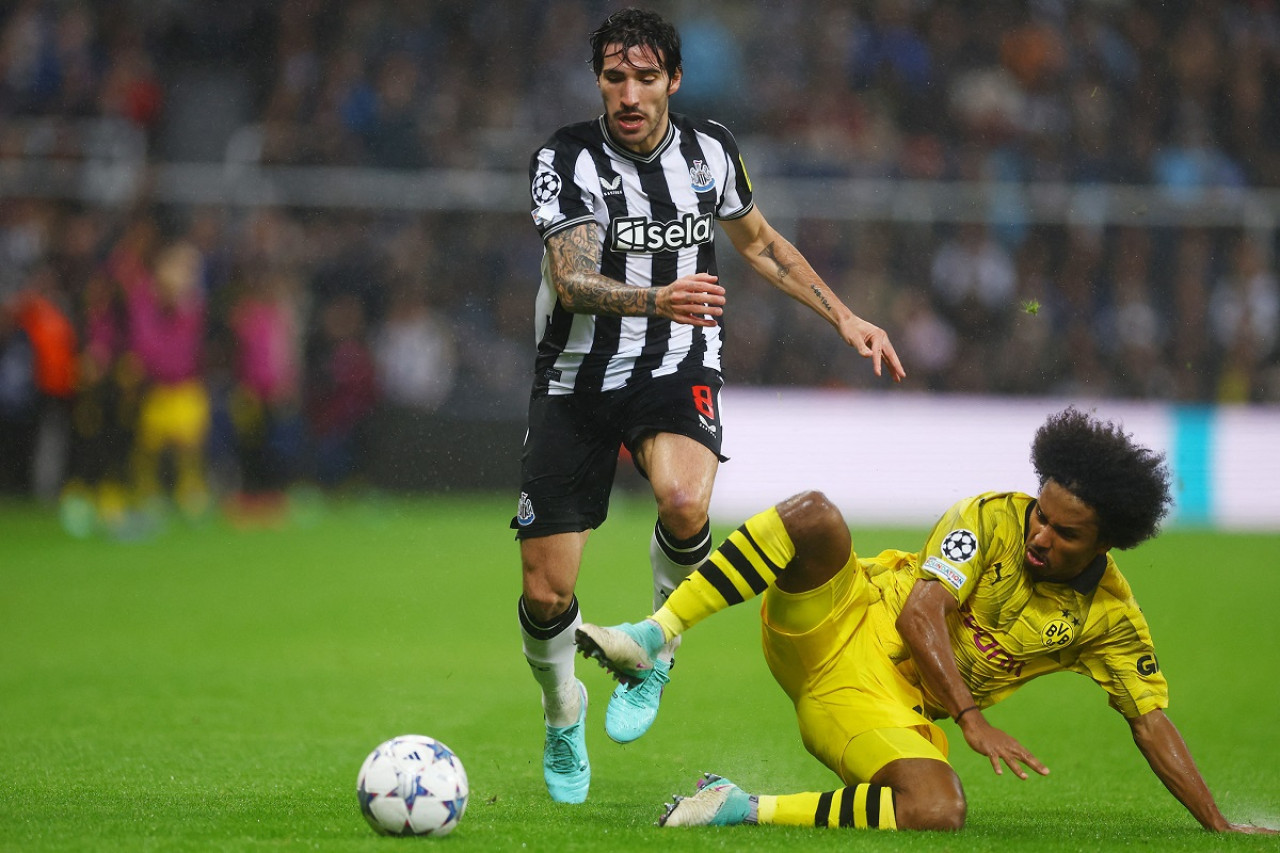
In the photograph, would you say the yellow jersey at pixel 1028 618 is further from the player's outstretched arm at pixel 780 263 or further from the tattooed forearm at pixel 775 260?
the tattooed forearm at pixel 775 260

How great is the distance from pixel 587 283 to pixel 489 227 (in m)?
11.0

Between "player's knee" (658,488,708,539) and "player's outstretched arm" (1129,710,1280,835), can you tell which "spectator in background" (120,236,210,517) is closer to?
"player's knee" (658,488,708,539)

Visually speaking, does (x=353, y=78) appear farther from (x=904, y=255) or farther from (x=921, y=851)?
(x=921, y=851)

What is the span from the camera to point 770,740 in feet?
21.4

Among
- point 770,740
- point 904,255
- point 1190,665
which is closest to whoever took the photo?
point 770,740

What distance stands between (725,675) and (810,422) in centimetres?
711

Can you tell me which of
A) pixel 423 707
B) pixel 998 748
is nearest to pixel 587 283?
pixel 998 748

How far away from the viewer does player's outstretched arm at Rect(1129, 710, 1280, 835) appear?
4672 mm

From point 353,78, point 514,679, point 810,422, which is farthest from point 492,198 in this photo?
point 514,679

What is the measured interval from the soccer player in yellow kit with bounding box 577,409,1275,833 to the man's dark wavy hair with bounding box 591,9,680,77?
1705 mm

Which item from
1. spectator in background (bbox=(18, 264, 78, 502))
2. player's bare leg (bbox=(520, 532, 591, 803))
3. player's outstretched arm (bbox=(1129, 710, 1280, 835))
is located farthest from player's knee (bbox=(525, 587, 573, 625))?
spectator in background (bbox=(18, 264, 78, 502))

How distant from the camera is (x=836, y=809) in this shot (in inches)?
180

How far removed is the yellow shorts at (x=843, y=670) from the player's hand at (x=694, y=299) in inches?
38.5

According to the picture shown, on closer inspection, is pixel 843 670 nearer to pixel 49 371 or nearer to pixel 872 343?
pixel 872 343
